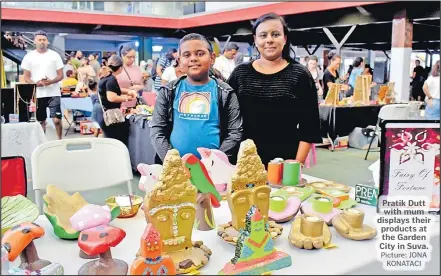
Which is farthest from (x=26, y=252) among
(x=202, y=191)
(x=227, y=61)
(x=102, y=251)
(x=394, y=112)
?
(x=227, y=61)

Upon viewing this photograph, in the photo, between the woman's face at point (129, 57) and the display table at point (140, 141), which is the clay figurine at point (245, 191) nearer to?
the display table at point (140, 141)

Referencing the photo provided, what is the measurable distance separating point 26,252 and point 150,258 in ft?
0.92

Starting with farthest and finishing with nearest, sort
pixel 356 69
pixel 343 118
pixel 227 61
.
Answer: pixel 356 69
pixel 227 61
pixel 343 118

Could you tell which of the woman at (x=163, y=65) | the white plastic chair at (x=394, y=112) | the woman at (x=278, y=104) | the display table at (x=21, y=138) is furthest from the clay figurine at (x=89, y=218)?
the woman at (x=163, y=65)

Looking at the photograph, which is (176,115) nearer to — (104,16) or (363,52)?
(104,16)

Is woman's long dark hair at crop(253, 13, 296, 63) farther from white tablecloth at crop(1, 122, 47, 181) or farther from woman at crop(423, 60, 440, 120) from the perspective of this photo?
woman at crop(423, 60, 440, 120)

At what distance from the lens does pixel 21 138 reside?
349 centimetres

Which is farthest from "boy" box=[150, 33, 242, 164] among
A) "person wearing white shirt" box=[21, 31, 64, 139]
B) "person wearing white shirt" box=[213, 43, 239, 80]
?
"person wearing white shirt" box=[213, 43, 239, 80]

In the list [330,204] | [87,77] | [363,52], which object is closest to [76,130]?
[87,77]

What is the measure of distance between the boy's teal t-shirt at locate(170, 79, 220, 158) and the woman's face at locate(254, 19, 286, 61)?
0.24m

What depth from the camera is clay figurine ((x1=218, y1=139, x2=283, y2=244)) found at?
1.10 meters

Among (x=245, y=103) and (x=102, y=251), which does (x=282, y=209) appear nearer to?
(x=102, y=251)

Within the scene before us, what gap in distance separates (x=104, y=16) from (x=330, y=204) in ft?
42.4

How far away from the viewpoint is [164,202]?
990 millimetres
